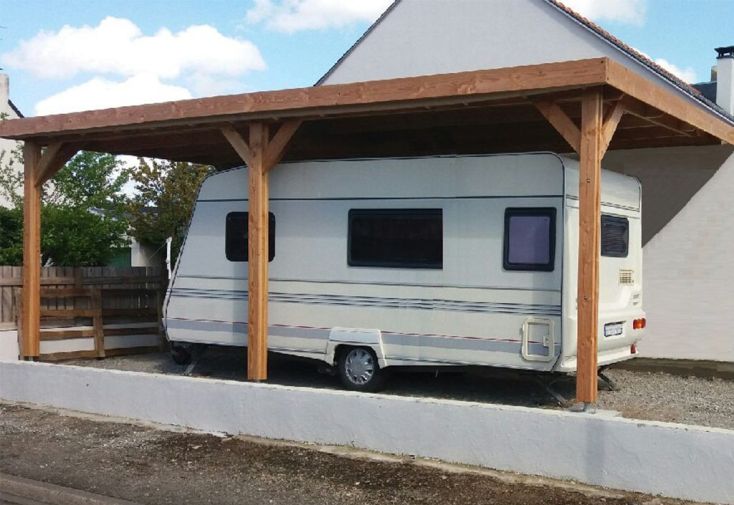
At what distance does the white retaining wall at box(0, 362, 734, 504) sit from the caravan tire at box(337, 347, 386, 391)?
170 centimetres

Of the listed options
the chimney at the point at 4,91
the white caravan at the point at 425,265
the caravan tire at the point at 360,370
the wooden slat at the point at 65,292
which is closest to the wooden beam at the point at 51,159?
the wooden slat at the point at 65,292

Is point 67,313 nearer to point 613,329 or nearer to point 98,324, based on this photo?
point 98,324

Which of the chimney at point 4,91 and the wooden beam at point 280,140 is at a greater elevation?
the chimney at point 4,91

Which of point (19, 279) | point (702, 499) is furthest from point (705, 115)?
point (19, 279)

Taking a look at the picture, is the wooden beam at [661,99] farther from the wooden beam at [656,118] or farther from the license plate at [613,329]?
the license plate at [613,329]

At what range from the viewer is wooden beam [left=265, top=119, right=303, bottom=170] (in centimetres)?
974

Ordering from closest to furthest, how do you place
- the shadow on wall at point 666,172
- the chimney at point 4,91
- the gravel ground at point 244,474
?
the gravel ground at point 244,474, the shadow on wall at point 666,172, the chimney at point 4,91

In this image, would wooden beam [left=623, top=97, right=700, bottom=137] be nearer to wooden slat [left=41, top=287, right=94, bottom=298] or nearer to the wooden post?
the wooden post

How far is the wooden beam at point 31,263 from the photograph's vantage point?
1221 cm

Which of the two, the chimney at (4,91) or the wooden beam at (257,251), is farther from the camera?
the chimney at (4,91)

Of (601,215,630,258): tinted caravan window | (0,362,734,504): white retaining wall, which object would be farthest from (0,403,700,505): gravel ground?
(601,215,630,258): tinted caravan window

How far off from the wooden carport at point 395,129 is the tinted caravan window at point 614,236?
102 cm

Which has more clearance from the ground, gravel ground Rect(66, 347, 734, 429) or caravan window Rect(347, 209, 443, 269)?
caravan window Rect(347, 209, 443, 269)

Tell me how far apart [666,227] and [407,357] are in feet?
13.6
